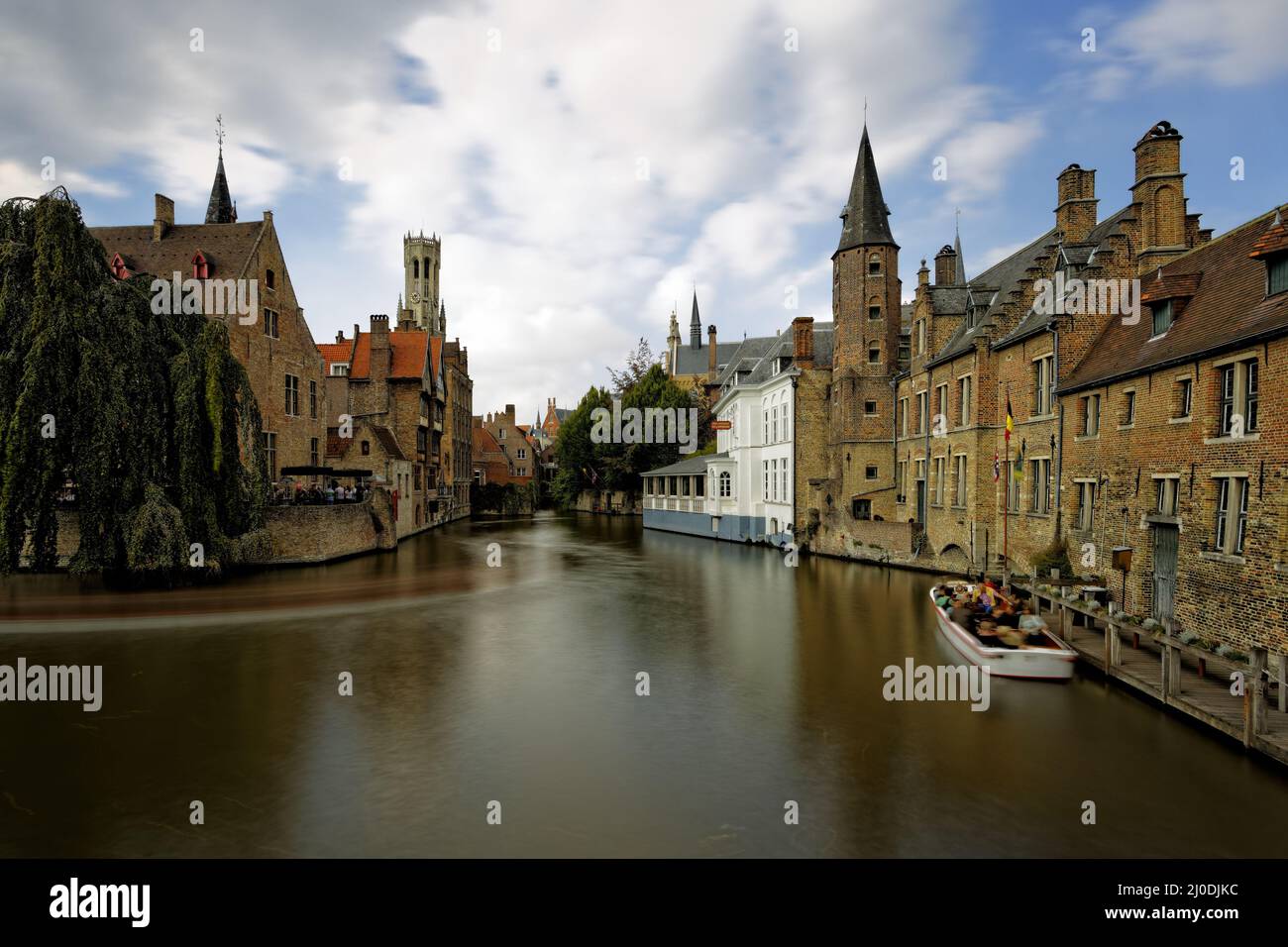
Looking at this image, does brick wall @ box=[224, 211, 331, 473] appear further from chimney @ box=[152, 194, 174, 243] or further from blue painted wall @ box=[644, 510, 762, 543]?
blue painted wall @ box=[644, 510, 762, 543]

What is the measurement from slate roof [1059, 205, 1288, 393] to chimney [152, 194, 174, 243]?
122ft

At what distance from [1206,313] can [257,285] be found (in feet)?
114

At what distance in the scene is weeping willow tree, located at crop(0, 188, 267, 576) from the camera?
60.0 ft

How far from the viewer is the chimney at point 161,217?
32.4 m

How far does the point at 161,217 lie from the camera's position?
3281 centimetres

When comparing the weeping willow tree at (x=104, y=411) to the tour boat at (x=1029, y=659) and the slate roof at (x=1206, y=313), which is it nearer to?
the tour boat at (x=1029, y=659)

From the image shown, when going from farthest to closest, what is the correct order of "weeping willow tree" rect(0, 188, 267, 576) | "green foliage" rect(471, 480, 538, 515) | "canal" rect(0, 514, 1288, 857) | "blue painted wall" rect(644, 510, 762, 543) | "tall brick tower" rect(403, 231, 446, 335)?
"tall brick tower" rect(403, 231, 446, 335)
"green foliage" rect(471, 480, 538, 515)
"blue painted wall" rect(644, 510, 762, 543)
"weeping willow tree" rect(0, 188, 267, 576)
"canal" rect(0, 514, 1288, 857)

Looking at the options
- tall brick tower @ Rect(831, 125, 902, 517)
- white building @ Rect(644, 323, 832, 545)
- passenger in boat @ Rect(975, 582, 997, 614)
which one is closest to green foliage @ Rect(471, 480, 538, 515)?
white building @ Rect(644, 323, 832, 545)

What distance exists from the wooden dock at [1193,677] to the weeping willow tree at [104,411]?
78.5ft
